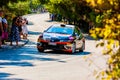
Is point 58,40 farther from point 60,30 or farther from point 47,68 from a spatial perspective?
point 47,68

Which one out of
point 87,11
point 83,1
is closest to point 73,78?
point 83,1

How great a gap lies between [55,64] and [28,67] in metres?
1.81

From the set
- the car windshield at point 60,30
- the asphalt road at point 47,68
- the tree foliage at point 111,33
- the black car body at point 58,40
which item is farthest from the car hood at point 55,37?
the tree foliage at point 111,33

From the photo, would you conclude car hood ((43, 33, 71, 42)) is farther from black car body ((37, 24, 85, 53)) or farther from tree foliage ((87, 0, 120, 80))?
tree foliage ((87, 0, 120, 80))

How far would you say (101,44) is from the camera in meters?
8.76

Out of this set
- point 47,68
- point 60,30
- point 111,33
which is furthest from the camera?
point 60,30

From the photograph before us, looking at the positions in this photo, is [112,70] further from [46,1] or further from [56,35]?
[46,1]

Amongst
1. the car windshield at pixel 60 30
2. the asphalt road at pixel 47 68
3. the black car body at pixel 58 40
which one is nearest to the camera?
the asphalt road at pixel 47 68

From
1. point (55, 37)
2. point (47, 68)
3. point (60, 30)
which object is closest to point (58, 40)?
point (55, 37)

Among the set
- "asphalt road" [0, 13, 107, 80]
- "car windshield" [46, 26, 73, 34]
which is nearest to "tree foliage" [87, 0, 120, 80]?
"asphalt road" [0, 13, 107, 80]

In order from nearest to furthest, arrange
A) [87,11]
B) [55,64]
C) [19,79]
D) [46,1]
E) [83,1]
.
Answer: [83,1] < [19,79] < [55,64] < [87,11] < [46,1]

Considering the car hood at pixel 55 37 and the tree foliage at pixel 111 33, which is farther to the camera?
the car hood at pixel 55 37

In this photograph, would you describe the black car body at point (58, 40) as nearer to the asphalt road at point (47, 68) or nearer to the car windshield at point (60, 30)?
the car windshield at point (60, 30)

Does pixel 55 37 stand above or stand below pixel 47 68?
above
